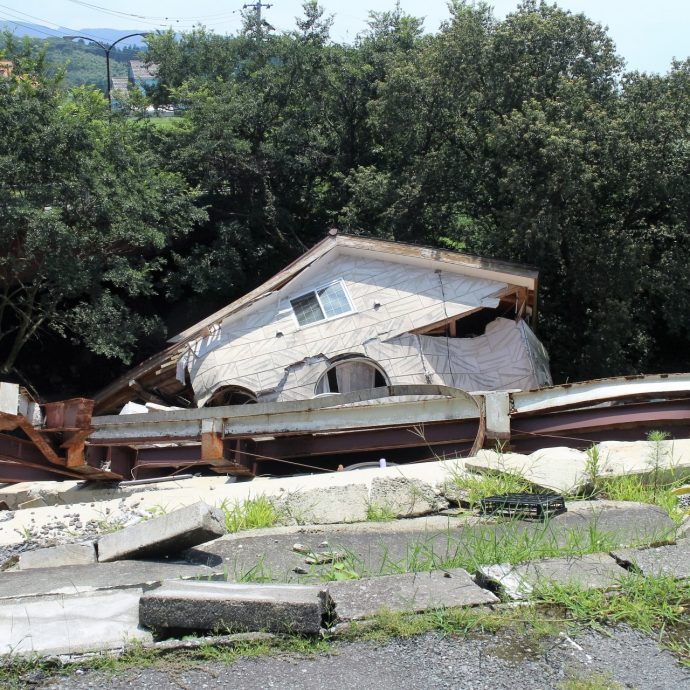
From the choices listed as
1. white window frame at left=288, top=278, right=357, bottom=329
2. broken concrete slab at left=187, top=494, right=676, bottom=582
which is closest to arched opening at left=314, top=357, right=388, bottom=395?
white window frame at left=288, top=278, right=357, bottom=329

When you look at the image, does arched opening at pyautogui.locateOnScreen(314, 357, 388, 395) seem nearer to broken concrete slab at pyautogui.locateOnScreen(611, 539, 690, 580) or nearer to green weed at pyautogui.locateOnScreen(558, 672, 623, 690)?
broken concrete slab at pyautogui.locateOnScreen(611, 539, 690, 580)

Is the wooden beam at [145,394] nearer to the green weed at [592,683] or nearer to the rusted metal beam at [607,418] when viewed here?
the rusted metal beam at [607,418]

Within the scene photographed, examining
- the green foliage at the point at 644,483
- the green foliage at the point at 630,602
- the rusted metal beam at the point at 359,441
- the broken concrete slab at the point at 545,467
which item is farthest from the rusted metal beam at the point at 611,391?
the green foliage at the point at 630,602

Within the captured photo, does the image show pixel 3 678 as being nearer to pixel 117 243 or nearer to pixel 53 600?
pixel 53 600

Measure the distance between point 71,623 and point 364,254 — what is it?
12.4 m

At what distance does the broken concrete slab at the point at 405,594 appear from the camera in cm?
365

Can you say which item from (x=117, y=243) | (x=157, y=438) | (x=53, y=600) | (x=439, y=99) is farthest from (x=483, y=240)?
(x=53, y=600)

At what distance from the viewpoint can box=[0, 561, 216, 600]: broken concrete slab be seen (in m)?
4.23

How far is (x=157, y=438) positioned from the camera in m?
10.4

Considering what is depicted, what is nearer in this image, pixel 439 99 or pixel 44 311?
pixel 44 311

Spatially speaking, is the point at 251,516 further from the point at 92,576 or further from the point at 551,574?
the point at 551,574

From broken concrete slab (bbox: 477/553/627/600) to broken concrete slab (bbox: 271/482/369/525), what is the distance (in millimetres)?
1852

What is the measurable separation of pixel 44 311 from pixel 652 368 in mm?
14932

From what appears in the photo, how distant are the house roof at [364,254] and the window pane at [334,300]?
1.98 ft
